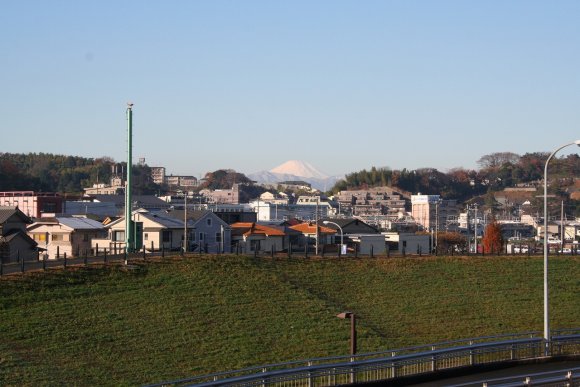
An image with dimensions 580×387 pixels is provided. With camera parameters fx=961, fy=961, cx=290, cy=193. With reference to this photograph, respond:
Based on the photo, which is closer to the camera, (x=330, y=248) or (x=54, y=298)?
(x=54, y=298)

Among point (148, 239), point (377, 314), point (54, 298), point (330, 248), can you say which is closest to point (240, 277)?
point (377, 314)

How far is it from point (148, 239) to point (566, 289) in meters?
24.0

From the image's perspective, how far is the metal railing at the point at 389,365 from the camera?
2161 cm

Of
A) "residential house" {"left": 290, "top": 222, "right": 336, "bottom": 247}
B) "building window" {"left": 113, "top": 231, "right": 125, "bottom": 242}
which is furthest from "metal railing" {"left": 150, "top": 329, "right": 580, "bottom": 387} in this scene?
"residential house" {"left": 290, "top": 222, "right": 336, "bottom": 247}

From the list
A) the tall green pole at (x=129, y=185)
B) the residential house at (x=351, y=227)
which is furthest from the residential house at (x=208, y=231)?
the residential house at (x=351, y=227)

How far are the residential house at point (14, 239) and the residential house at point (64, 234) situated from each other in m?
1.03

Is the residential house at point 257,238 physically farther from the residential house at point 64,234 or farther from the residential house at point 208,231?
the residential house at point 64,234

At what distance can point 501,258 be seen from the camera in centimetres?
5288

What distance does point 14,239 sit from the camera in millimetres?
54000

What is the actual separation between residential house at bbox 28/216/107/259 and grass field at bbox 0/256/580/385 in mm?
13310

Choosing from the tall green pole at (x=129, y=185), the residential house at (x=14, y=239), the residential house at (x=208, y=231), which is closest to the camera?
the tall green pole at (x=129, y=185)

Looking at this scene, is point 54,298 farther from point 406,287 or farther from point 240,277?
point 406,287

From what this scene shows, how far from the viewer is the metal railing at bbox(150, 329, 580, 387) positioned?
70.9 feet

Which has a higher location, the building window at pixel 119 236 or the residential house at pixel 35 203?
the residential house at pixel 35 203
